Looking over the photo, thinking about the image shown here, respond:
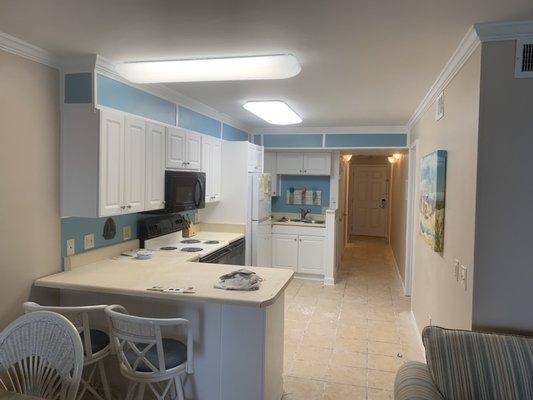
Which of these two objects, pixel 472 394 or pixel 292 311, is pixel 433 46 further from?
pixel 292 311

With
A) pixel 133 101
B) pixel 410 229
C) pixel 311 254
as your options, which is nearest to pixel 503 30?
pixel 133 101

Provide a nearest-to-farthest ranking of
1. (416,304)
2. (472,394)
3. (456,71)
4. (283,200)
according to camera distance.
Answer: (472,394) → (456,71) → (416,304) → (283,200)

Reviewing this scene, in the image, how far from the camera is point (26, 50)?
8.04ft

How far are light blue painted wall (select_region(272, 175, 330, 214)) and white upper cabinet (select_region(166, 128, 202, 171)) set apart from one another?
2807 mm

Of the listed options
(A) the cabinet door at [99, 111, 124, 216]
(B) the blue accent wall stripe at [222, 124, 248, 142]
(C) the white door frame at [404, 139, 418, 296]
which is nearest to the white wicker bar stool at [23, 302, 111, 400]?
(A) the cabinet door at [99, 111, 124, 216]

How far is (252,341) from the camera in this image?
238 centimetres

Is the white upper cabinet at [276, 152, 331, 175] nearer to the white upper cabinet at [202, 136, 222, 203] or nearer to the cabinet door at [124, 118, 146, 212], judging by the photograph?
the white upper cabinet at [202, 136, 222, 203]

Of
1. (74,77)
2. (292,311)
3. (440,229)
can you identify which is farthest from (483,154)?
(292,311)

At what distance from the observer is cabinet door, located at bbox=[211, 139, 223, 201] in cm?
465

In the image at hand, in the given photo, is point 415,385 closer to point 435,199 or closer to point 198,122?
point 435,199

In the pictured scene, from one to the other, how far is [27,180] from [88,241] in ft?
2.32

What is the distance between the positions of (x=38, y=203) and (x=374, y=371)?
2.81 meters

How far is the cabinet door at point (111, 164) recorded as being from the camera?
8.89ft

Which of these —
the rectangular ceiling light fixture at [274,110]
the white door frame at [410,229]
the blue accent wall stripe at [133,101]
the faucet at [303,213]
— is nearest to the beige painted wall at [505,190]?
the rectangular ceiling light fixture at [274,110]
